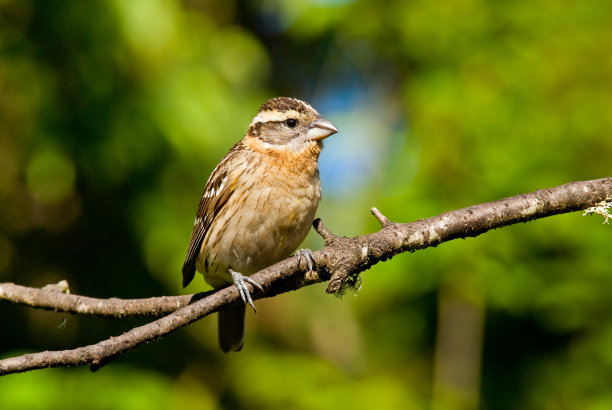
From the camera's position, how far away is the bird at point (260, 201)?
4684 millimetres

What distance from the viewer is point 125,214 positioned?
255 inches

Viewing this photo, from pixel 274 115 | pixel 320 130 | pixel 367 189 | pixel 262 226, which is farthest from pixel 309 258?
pixel 367 189

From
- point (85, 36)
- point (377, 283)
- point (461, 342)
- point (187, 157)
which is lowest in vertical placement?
→ point (461, 342)

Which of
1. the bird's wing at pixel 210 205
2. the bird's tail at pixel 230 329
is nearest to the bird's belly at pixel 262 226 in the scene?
the bird's wing at pixel 210 205

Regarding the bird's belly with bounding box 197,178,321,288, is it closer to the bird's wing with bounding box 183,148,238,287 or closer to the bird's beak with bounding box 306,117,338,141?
the bird's wing with bounding box 183,148,238,287

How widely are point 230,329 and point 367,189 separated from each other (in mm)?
2082

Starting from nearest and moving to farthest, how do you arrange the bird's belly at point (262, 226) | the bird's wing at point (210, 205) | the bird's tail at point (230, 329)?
the bird's belly at point (262, 226)
the bird's wing at point (210, 205)
the bird's tail at point (230, 329)

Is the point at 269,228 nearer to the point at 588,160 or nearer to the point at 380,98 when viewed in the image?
the point at 588,160

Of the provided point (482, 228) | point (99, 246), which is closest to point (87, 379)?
point (99, 246)

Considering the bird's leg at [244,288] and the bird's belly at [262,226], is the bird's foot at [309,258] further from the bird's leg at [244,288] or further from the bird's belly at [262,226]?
the bird's belly at [262,226]

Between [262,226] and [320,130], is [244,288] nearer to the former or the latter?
[262,226]

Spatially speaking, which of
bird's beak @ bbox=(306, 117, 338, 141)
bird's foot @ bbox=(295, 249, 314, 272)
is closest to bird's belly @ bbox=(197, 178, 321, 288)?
bird's beak @ bbox=(306, 117, 338, 141)

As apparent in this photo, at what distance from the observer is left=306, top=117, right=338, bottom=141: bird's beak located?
16.5 ft

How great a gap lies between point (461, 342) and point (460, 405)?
0.54 meters
